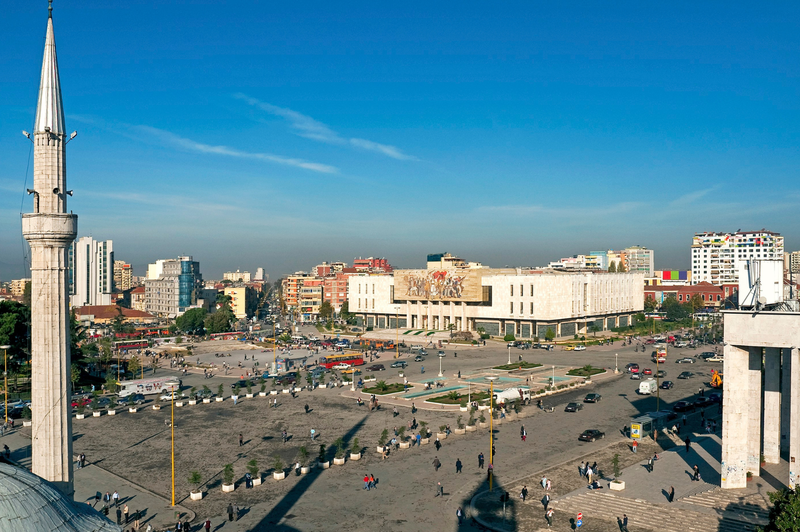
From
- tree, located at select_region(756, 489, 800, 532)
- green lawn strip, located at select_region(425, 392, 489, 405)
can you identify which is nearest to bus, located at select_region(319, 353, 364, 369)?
green lawn strip, located at select_region(425, 392, 489, 405)

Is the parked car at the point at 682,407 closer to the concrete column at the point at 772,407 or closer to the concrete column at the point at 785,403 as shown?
the concrete column at the point at 785,403

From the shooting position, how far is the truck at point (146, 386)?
58.1 m

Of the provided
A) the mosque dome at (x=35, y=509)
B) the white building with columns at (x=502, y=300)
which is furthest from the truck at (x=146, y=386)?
the white building with columns at (x=502, y=300)

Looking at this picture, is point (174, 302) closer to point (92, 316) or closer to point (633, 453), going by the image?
point (92, 316)

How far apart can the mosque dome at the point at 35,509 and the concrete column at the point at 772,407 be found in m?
31.5

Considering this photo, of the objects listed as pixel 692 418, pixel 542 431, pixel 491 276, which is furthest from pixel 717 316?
pixel 542 431

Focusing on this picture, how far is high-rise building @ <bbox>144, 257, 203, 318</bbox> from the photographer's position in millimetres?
167375

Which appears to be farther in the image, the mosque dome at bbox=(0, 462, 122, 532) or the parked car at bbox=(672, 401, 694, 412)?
the parked car at bbox=(672, 401, 694, 412)

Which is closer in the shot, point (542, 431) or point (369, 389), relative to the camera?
point (542, 431)

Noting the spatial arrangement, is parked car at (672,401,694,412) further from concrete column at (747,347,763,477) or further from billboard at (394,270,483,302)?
billboard at (394,270,483,302)

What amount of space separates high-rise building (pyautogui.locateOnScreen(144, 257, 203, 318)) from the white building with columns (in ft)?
188

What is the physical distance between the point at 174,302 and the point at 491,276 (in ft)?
301

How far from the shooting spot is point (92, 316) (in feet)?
470

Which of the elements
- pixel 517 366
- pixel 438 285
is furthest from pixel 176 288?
pixel 517 366
